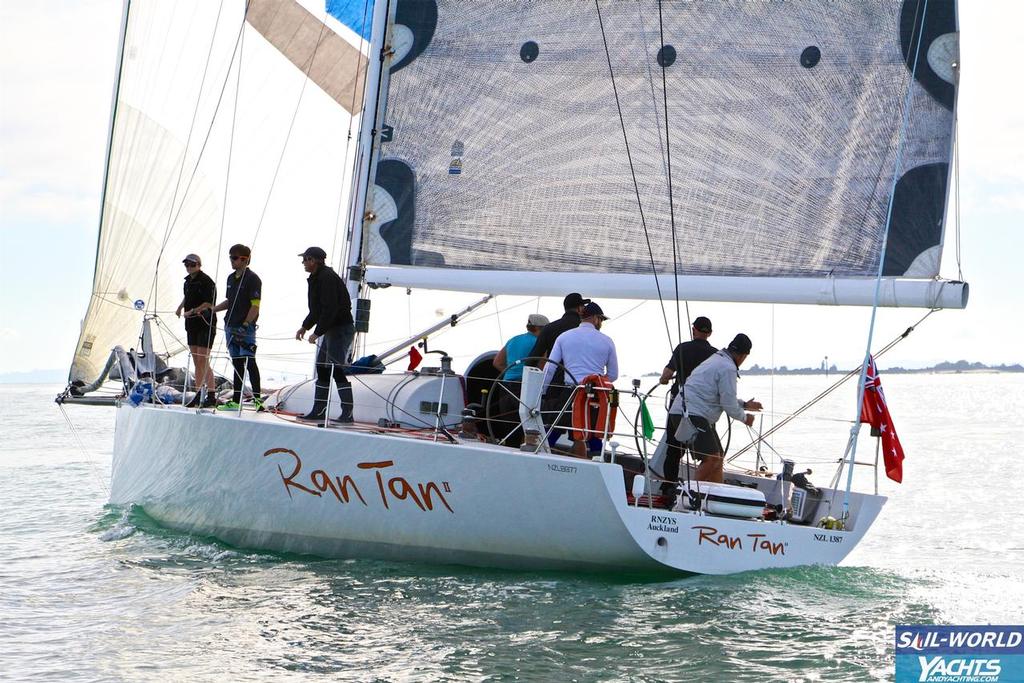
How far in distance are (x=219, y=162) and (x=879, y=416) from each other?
6.91m

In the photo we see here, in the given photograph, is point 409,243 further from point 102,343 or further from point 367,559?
point 102,343

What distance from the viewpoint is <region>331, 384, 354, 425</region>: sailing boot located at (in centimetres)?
910

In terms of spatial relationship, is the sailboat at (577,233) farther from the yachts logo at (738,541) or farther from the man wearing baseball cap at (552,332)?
the man wearing baseball cap at (552,332)

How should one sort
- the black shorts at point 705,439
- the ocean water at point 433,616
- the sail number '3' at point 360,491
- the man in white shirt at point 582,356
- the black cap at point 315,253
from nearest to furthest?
the ocean water at point 433,616 < the sail number '3' at point 360,491 < the man in white shirt at point 582,356 < the black shorts at point 705,439 < the black cap at point 315,253

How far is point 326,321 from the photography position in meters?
9.36

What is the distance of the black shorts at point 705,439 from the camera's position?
335 inches

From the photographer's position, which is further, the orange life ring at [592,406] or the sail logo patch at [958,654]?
the orange life ring at [592,406]

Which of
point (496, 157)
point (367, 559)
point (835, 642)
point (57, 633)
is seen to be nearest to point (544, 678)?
point (835, 642)

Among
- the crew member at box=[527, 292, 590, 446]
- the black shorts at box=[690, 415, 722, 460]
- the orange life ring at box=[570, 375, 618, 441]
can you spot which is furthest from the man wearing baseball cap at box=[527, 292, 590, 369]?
the black shorts at box=[690, 415, 722, 460]

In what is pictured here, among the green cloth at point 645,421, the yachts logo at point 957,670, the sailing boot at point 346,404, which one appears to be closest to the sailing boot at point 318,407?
the sailing boot at point 346,404

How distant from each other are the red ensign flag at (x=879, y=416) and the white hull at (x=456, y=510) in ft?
0.93

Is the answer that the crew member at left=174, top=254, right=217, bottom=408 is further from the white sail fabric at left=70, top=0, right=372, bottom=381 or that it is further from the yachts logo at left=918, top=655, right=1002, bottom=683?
the yachts logo at left=918, top=655, right=1002, bottom=683

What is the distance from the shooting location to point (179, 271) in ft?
39.3

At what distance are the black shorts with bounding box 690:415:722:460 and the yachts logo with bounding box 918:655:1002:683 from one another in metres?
2.32
